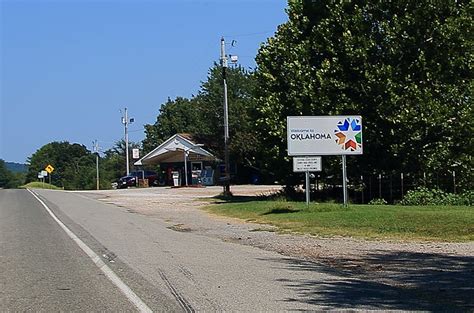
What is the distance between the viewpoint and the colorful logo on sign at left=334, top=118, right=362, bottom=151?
101ft

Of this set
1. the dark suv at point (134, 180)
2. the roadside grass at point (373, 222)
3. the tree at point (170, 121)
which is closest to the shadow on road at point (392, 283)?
the roadside grass at point (373, 222)

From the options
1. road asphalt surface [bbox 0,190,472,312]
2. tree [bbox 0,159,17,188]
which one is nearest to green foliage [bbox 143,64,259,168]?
road asphalt surface [bbox 0,190,472,312]

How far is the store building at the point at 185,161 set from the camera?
73000 mm

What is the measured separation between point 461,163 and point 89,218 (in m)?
16.4

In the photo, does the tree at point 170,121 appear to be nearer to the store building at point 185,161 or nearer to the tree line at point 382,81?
the store building at point 185,161

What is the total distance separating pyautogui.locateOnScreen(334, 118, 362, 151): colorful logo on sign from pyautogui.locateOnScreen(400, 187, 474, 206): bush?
162 inches

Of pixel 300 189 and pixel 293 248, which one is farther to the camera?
pixel 300 189

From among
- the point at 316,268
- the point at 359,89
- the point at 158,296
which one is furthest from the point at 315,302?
the point at 359,89

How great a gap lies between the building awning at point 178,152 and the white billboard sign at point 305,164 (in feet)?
139

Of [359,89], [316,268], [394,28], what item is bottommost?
[316,268]

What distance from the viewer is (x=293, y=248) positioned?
1847cm

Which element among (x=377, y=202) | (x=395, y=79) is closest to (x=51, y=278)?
(x=395, y=79)

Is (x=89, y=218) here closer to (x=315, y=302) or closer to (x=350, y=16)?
(x=350, y=16)

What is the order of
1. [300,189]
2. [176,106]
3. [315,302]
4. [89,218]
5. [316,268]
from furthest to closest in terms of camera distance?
1. [176,106]
2. [300,189]
3. [89,218]
4. [316,268]
5. [315,302]
